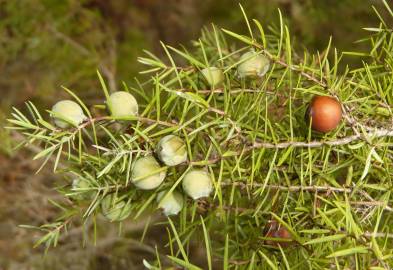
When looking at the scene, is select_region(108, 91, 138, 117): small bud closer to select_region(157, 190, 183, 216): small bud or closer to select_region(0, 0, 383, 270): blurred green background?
select_region(157, 190, 183, 216): small bud

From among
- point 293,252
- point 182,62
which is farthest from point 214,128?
point 182,62

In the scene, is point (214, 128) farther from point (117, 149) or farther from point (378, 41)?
point (378, 41)

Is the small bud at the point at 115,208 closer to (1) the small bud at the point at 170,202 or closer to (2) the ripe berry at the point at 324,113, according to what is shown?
(1) the small bud at the point at 170,202

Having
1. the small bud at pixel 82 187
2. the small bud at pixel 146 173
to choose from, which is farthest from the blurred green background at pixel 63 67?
the small bud at pixel 146 173

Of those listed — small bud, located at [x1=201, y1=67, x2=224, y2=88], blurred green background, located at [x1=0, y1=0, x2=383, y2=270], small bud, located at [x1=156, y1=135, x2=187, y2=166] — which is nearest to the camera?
small bud, located at [x1=156, y1=135, x2=187, y2=166]

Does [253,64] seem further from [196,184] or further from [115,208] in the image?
[115,208]

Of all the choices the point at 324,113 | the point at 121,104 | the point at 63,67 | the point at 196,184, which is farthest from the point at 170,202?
the point at 63,67

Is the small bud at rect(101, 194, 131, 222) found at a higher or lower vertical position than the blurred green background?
higher

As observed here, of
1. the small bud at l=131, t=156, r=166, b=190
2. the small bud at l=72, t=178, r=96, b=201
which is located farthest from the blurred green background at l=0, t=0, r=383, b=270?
the small bud at l=131, t=156, r=166, b=190
